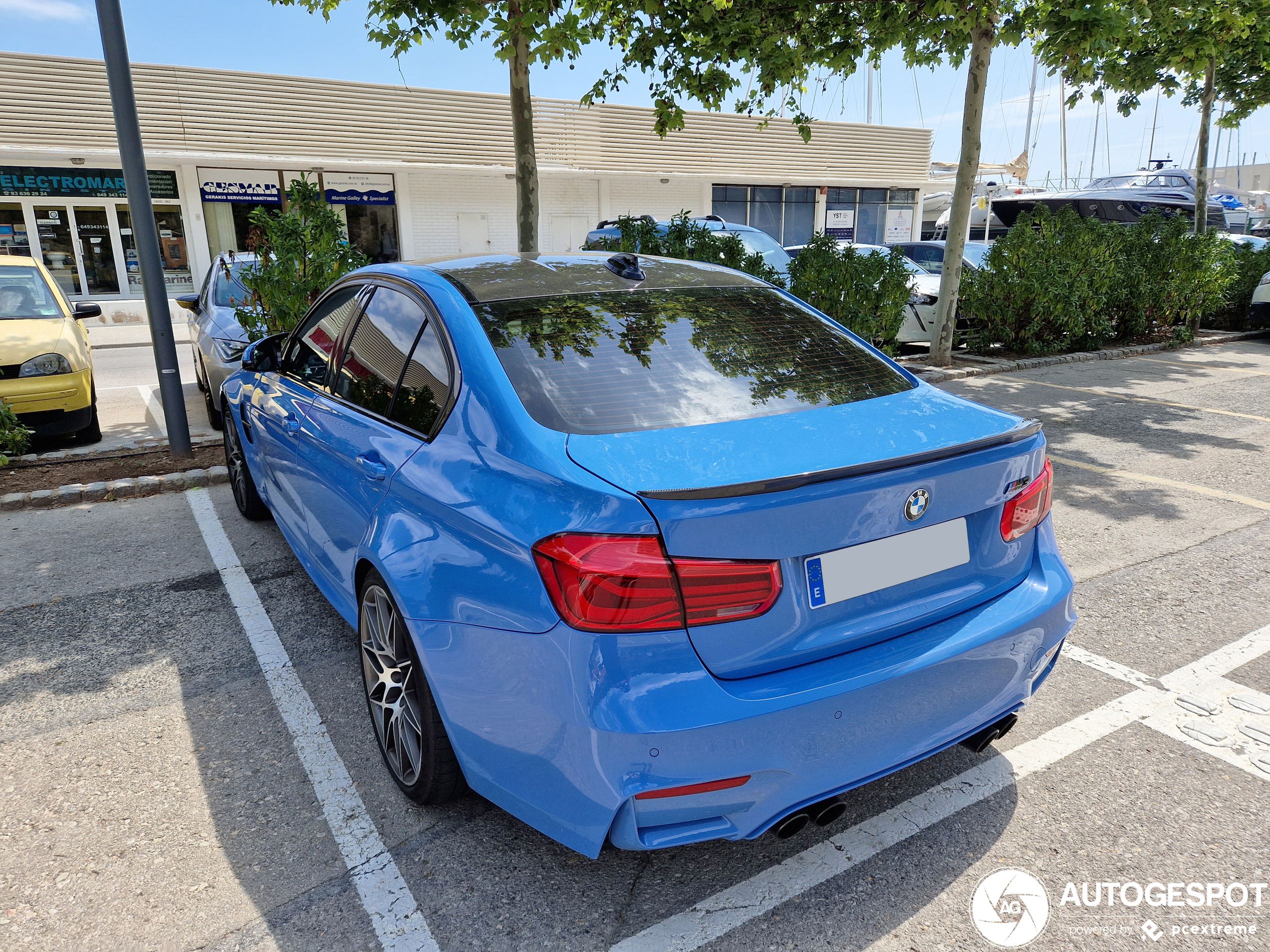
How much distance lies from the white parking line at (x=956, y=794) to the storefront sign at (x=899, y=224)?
32.9 metres

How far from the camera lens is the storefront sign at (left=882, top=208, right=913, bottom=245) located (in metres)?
34.1

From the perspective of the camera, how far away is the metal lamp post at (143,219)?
19.8 ft

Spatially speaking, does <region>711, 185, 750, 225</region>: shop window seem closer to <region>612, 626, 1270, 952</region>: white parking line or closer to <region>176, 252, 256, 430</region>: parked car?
<region>176, 252, 256, 430</region>: parked car

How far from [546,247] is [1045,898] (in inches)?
1104

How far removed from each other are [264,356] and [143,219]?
3.14m

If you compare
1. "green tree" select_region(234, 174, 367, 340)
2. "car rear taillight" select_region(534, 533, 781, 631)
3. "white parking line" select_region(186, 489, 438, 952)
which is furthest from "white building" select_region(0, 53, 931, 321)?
"car rear taillight" select_region(534, 533, 781, 631)

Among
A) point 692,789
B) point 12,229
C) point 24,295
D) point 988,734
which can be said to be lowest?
point 988,734

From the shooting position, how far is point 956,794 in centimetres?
274

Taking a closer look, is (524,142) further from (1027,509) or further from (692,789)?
(692,789)

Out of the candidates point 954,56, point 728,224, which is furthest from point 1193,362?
point 728,224

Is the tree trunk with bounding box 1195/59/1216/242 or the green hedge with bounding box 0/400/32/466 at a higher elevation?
the tree trunk with bounding box 1195/59/1216/242

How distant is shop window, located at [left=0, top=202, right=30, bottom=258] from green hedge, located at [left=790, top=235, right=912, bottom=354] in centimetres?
2004

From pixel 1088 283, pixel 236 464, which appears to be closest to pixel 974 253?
pixel 1088 283

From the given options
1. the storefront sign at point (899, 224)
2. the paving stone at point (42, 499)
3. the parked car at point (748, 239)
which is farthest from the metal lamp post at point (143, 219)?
the storefront sign at point (899, 224)
